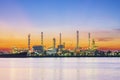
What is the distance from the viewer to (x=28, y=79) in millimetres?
40406

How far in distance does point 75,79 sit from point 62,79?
5.35 feet

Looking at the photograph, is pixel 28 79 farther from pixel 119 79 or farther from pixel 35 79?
pixel 119 79

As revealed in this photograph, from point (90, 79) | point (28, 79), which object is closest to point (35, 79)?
point (28, 79)

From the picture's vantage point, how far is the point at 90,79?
4094 cm

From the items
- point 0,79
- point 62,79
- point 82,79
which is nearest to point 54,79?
point 62,79

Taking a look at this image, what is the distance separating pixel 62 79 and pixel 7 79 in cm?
643

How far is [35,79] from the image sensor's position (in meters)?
40.3

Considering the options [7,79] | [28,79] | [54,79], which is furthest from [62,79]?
[7,79]

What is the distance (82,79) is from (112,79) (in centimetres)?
358

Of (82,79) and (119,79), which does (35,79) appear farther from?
(119,79)

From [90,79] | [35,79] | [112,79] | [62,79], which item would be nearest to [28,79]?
[35,79]

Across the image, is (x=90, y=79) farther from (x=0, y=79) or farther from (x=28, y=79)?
(x=0, y=79)

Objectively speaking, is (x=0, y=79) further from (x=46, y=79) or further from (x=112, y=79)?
(x=112, y=79)

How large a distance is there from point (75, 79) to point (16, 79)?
688 cm
